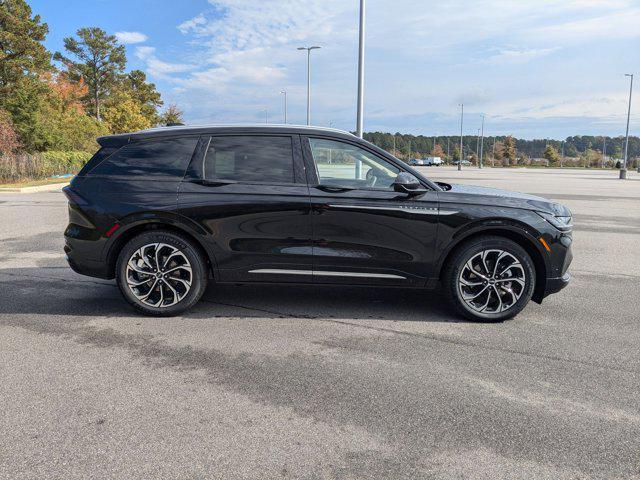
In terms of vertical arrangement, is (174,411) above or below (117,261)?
below

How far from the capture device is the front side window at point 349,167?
15.2 feet

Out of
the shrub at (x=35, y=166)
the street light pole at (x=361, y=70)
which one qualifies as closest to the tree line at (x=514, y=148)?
the shrub at (x=35, y=166)

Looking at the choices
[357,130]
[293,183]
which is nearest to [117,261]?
[293,183]

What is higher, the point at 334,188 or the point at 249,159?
Answer: the point at 249,159

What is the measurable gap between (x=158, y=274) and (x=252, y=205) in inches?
43.1

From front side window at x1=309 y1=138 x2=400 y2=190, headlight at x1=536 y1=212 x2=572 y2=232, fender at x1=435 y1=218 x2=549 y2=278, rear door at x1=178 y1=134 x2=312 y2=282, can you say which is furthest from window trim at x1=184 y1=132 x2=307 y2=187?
headlight at x1=536 y1=212 x2=572 y2=232

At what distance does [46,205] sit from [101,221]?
38.6 feet

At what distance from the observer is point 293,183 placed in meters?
4.66

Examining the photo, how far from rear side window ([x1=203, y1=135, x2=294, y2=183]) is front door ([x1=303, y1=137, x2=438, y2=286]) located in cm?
23

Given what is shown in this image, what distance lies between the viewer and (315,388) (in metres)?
3.36

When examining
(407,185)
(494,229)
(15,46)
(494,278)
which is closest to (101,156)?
(407,185)

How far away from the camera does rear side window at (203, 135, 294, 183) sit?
4.71 meters

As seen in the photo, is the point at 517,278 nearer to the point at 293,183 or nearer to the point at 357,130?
the point at 293,183

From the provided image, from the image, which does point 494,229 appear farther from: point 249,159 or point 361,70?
point 361,70
